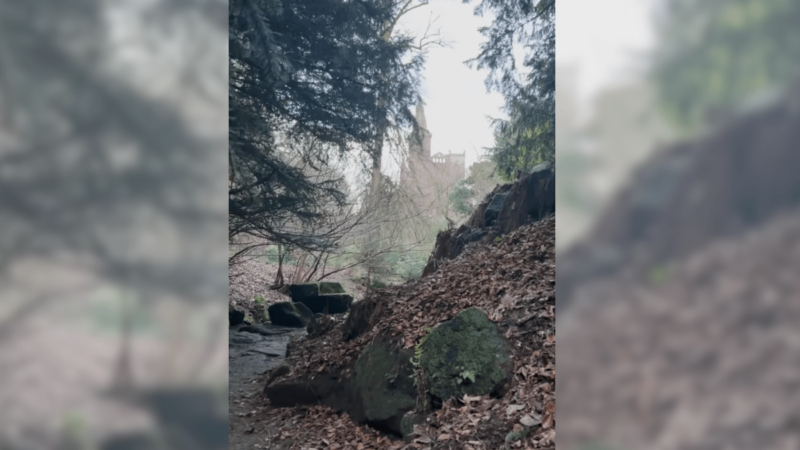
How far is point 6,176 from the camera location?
4.67ft

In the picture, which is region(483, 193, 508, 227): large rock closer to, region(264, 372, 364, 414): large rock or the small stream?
region(264, 372, 364, 414): large rock

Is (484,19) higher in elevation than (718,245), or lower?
higher

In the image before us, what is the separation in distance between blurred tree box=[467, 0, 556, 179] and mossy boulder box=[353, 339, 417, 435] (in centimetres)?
124

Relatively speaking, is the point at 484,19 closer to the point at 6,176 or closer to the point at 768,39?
the point at 768,39

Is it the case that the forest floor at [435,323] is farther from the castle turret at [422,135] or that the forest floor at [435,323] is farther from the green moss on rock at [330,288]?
the castle turret at [422,135]

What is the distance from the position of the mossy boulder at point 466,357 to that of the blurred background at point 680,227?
1.41 metres

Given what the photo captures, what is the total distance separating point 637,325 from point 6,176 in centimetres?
175

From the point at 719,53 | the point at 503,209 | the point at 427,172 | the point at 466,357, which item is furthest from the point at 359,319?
the point at 719,53

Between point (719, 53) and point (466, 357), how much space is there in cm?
198

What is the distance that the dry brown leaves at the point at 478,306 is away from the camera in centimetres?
274

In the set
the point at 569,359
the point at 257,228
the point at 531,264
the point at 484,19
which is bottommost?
the point at 569,359

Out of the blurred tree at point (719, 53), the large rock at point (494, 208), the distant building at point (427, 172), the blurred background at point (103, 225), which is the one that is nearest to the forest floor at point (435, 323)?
the large rock at point (494, 208)

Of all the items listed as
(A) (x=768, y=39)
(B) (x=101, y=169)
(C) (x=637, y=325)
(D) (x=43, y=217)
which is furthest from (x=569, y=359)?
(D) (x=43, y=217)

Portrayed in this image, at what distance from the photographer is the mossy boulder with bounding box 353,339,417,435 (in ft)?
9.43
